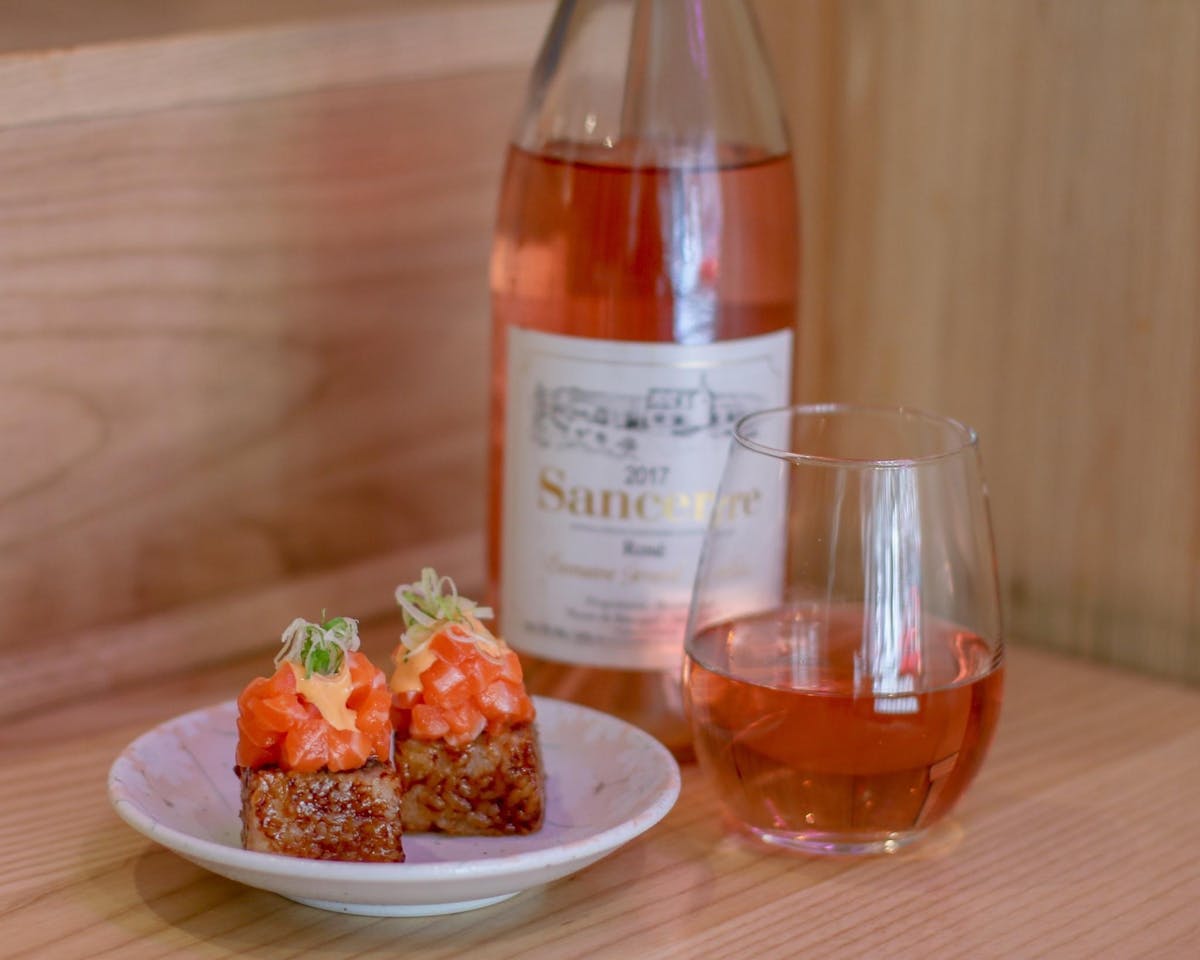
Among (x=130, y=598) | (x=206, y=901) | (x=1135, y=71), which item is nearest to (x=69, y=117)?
(x=130, y=598)

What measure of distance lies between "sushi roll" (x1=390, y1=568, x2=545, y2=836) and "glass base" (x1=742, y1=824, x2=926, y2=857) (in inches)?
3.8

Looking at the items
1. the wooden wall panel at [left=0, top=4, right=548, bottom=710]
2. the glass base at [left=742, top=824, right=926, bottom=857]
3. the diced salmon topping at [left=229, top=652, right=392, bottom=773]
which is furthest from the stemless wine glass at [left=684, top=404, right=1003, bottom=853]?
the wooden wall panel at [left=0, top=4, right=548, bottom=710]

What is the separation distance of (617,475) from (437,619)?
0.39 ft

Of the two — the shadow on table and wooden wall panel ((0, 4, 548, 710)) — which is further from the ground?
wooden wall panel ((0, 4, 548, 710))

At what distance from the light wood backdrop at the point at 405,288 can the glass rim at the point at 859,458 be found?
0.19 metres

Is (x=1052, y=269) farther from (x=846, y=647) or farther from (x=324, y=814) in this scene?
(x=324, y=814)

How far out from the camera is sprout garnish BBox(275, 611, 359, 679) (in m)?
0.60

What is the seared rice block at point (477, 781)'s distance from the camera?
0.63m

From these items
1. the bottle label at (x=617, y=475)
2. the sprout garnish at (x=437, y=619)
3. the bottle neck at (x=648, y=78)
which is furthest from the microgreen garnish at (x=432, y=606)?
the bottle neck at (x=648, y=78)

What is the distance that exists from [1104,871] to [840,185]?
1.39 feet

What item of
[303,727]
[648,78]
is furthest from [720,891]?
[648,78]

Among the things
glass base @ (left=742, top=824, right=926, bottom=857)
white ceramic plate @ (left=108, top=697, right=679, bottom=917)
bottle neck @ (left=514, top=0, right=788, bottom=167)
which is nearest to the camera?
white ceramic plate @ (left=108, top=697, right=679, bottom=917)

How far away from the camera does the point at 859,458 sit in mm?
702

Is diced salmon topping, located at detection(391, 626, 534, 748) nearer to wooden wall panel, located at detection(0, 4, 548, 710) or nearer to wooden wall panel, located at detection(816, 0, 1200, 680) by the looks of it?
wooden wall panel, located at detection(0, 4, 548, 710)
